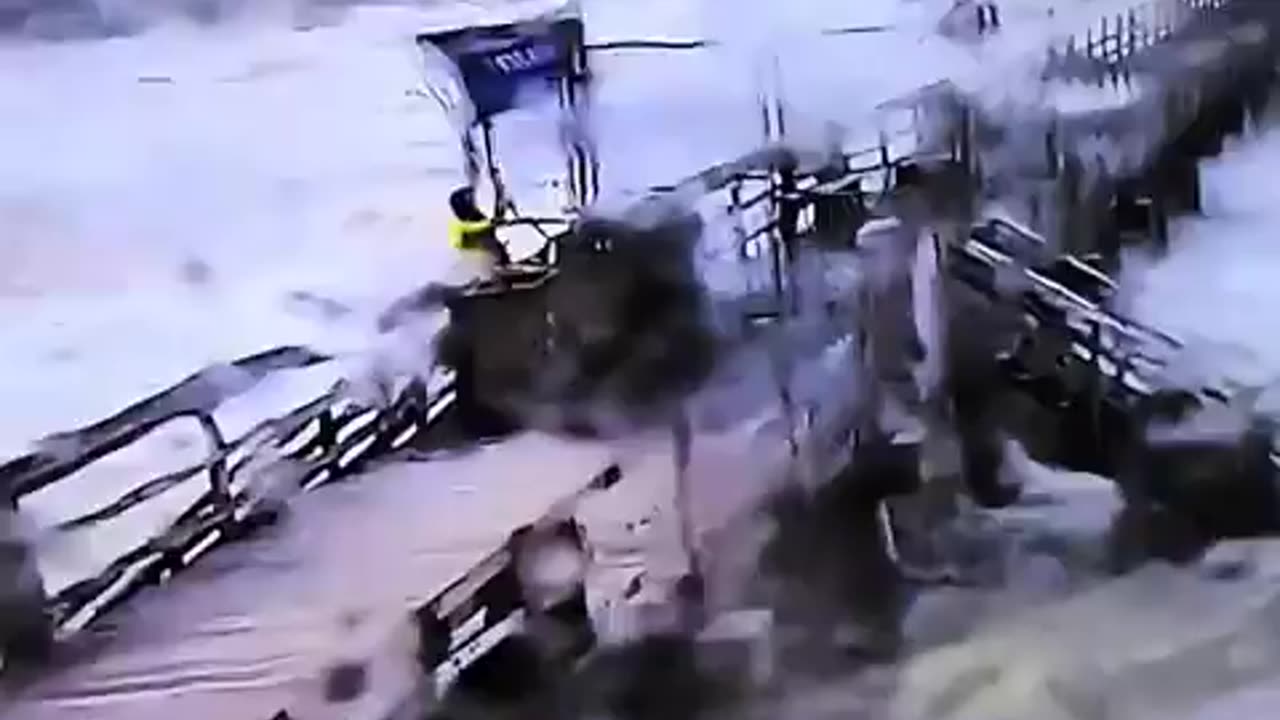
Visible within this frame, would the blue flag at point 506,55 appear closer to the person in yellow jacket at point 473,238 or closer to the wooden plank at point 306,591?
the person in yellow jacket at point 473,238

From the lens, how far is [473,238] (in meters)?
0.83

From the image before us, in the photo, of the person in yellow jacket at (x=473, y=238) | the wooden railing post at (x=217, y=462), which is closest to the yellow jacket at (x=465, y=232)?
the person in yellow jacket at (x=473, y=238)

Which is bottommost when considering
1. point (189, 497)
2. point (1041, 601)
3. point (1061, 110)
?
point (1041, 601)

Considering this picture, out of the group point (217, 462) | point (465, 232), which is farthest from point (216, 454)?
point (465, 232)

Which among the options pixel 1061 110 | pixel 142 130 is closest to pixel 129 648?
pixel 142 130

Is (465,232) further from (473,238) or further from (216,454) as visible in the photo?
(216,454)

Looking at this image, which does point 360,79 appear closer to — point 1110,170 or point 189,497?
point 189,497

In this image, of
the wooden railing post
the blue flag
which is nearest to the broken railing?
the wooden railing post

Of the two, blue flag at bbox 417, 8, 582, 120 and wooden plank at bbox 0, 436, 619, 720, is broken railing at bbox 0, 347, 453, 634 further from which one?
blue flag at bbox 417, 8, 582, 120

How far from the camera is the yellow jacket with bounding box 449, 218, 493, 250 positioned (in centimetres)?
83

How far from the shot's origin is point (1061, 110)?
2.87 ft

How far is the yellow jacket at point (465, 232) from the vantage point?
0.83m

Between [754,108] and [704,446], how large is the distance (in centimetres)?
17

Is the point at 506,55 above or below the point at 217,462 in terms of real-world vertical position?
above
